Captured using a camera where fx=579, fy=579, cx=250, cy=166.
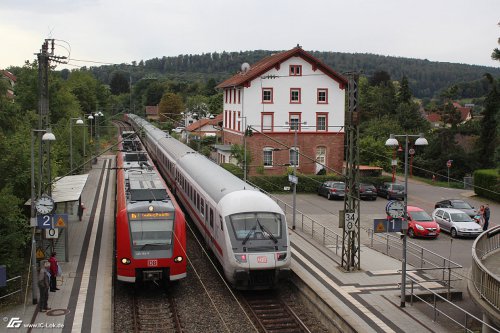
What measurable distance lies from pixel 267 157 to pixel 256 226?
3142 centimetres

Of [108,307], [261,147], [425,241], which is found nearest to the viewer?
[108,307]

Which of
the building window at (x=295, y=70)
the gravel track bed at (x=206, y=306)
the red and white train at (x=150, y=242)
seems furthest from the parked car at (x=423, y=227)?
the building window at (x=295, y=70)

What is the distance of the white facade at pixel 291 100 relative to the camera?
1933 inches

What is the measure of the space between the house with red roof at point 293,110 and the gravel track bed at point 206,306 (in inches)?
1108

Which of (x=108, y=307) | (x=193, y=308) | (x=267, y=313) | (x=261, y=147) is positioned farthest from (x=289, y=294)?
(x=261, y=147)

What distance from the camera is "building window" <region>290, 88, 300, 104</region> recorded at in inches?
1956

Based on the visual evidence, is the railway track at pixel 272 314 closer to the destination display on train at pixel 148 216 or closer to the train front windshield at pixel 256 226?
the train front windshield at pixel 256 226

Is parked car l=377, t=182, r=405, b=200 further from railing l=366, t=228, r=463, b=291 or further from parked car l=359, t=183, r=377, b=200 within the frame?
railing l=366, t=228, r=463, b=291

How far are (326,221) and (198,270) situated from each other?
12.0m

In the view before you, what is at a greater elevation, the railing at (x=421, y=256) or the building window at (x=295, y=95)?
the building window at (x=295, y=95)

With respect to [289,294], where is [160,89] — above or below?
above

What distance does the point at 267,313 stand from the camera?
56.7 feet

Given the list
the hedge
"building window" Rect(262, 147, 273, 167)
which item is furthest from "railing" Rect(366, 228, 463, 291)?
"building window" Rect(262, 147, 273, 167)

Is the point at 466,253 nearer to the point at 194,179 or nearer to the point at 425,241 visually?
the point at 425,241
